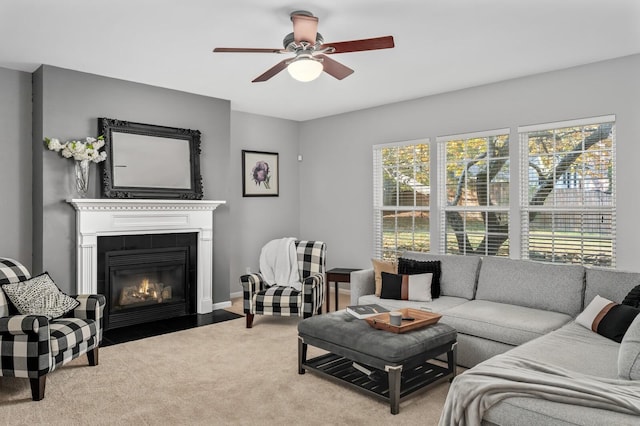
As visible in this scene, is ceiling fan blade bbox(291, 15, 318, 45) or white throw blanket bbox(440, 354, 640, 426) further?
ceiling fan blade bbox(291, 15, 318, 45)

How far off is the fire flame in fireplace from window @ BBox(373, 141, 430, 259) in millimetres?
2782

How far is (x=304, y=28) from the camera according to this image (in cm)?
305

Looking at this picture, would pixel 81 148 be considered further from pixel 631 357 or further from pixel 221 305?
pixel 631 357

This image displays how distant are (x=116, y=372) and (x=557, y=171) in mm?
4483

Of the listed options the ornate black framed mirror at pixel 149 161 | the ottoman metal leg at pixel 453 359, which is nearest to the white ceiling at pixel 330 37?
the ornate black framed mirror at pixel 149 161

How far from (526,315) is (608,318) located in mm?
624

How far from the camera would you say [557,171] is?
459 cm

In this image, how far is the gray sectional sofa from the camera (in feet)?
6.75

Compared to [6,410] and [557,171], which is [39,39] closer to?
[6,410]

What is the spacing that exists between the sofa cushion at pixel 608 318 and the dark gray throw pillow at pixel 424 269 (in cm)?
128

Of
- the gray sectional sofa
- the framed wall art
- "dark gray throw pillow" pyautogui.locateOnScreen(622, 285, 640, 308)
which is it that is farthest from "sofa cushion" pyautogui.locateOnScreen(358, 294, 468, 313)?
the framed wall art

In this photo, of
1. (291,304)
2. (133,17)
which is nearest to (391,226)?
(291,304)

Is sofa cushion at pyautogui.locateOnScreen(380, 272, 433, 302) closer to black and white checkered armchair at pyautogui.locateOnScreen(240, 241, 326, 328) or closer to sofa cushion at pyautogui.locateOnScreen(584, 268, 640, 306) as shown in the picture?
black and white checkered armchair at pyautogui.locateOnScreen(240, 241, 326, 328)

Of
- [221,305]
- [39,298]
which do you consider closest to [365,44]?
[39,298]
